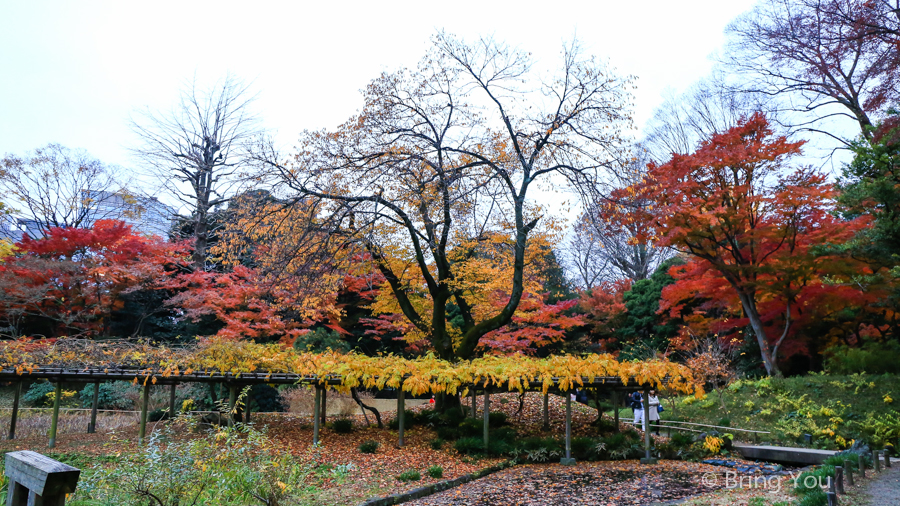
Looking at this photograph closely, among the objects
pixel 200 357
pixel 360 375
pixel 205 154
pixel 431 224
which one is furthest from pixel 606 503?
pixel 205 154

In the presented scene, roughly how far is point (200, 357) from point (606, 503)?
8.17 m

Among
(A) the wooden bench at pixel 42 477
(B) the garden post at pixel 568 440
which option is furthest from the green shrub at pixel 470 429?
(A) the wooden bench at pixel 42 477

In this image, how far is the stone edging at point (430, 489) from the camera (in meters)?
6.90

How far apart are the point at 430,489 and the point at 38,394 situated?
55.2ft

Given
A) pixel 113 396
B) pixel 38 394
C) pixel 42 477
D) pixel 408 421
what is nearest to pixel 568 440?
pixel 408 421

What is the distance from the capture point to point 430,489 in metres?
7.77

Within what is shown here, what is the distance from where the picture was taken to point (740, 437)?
1191cm

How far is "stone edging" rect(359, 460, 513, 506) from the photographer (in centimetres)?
690

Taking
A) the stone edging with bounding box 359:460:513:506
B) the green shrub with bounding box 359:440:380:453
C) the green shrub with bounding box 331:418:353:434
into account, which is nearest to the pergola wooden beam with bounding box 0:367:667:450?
the green shrub with bounding box 359:440:380:453

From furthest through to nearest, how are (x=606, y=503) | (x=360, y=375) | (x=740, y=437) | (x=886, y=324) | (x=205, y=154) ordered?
(x=205, y=154), (x=886, y=324), (x=740, y=437), (x=360, y=375), (x=606, y=503)

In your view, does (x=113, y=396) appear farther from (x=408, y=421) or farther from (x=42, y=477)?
(x=42, y=477)

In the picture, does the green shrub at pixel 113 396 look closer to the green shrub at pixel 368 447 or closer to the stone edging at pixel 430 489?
the green shrub at pixel 368 447

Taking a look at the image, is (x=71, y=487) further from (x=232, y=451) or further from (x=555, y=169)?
(x=555, y=169)

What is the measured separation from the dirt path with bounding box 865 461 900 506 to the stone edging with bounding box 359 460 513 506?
5.23m
